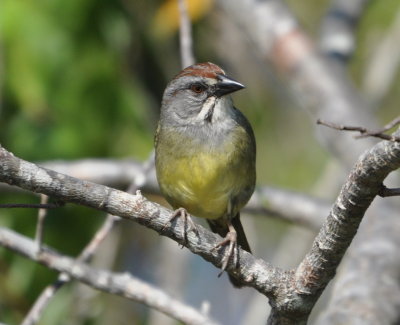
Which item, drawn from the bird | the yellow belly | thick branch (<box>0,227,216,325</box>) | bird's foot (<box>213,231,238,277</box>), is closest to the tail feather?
the bird

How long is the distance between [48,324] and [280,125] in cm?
327

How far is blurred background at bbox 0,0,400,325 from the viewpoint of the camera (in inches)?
174

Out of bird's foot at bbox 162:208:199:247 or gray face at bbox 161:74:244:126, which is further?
gray face at bbox 161:74:244:126

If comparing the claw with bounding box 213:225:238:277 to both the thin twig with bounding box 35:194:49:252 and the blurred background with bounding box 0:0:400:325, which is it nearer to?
the blurred background with bounding box 0:0:400:325

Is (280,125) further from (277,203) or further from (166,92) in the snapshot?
(166,92)

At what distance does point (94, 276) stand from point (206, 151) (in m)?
0.81

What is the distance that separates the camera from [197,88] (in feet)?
14.6

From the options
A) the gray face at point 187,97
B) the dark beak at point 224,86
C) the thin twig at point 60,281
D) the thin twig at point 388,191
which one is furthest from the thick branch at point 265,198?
the thin twig at point 388,191

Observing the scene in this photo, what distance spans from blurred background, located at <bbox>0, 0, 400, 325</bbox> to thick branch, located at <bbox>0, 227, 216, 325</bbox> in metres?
0.24

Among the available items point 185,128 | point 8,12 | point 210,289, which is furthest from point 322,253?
point 210,289

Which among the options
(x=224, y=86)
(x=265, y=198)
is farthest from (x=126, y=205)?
(x=265, y=198)

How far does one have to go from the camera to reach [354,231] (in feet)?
8.94

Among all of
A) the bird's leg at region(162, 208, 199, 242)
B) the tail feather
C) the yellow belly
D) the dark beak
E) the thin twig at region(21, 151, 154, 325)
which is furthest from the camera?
the tail feather

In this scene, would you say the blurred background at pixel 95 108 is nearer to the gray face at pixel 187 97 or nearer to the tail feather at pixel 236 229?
the gray face at pixel 187 97
